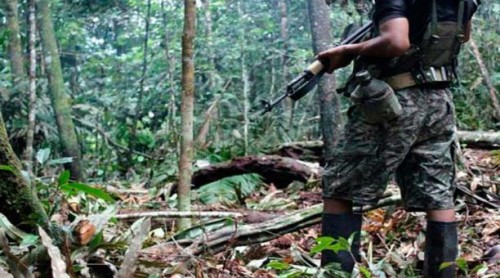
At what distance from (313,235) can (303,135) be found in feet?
21.4

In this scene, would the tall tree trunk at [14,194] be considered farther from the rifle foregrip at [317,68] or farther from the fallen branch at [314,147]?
the fallen branch at [314,147]

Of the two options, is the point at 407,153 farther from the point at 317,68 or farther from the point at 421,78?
the point at 317,68

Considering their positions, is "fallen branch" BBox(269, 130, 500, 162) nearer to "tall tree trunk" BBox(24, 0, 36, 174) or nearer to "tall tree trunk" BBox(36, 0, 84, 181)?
"tall tree trunk" BBox(36, 0, 84, 181)

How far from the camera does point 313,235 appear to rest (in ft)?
15.0

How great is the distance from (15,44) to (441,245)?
7.98 metres

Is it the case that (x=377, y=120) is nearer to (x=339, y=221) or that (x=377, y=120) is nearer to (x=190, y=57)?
(x=339, y=221)

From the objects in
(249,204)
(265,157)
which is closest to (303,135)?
(265,157)

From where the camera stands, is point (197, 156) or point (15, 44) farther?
point (15, 44)

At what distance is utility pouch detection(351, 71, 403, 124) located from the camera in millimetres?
3285

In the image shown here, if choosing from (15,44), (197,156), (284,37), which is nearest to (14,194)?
(197,156)

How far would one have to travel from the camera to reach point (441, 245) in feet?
11.3

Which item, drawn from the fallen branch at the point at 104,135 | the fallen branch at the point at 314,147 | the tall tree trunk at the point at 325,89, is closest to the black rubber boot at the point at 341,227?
the tall tree trunk at the point at 325,89

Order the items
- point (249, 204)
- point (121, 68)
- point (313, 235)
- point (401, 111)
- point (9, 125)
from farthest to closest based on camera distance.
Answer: point (121, 68)
point (9, 125)
point (249, 204)
point (313, 235)
point (401, 111)

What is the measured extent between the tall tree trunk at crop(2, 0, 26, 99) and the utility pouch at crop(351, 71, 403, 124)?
270 inches
